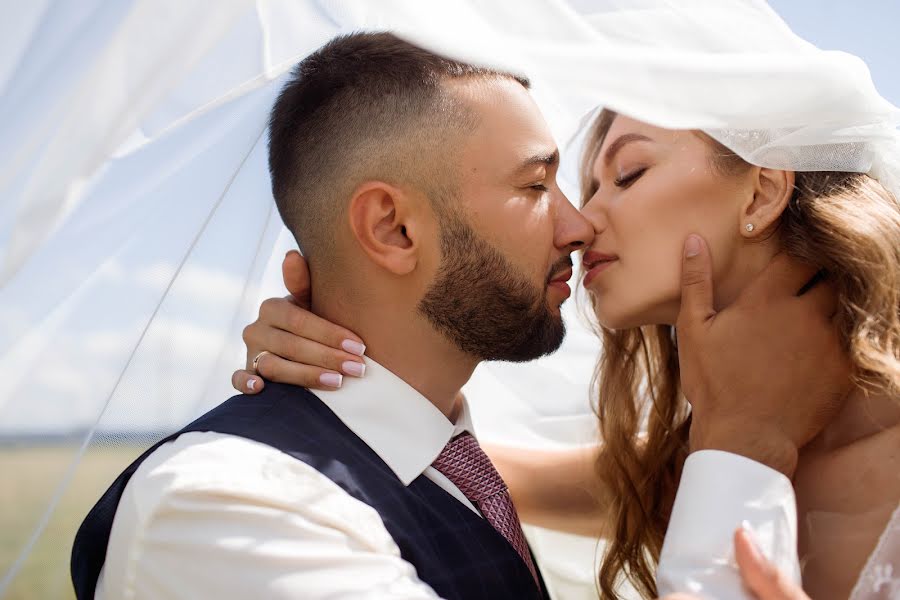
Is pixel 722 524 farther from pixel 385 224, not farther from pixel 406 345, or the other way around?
pixel 385 224

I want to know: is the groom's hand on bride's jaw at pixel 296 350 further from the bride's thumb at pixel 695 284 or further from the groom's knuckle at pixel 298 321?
the bride's thumb at pixel 695 284

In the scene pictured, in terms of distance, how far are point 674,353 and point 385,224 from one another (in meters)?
1.29

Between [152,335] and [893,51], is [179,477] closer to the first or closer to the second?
[152,335]

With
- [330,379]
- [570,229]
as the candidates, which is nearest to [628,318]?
[570,229]

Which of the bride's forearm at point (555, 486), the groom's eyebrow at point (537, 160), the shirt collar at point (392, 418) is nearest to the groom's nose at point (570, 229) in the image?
the groom's eyebrow at point (537, 160)

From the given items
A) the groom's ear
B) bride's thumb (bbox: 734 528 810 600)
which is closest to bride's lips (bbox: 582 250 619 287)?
the groom's ear

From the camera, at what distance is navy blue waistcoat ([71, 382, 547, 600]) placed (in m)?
1.96

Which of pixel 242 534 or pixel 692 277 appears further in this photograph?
pixel 692 277

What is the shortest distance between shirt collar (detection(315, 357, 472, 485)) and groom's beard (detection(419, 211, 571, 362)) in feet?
0.79

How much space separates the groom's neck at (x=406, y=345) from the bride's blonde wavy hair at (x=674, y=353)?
72 centimetres

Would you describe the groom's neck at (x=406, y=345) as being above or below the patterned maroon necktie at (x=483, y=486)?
above

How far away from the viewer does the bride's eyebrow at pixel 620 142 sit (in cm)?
243

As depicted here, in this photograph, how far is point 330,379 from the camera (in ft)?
7.18

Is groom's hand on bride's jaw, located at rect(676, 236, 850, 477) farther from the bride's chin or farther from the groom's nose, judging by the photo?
the groom's nose
